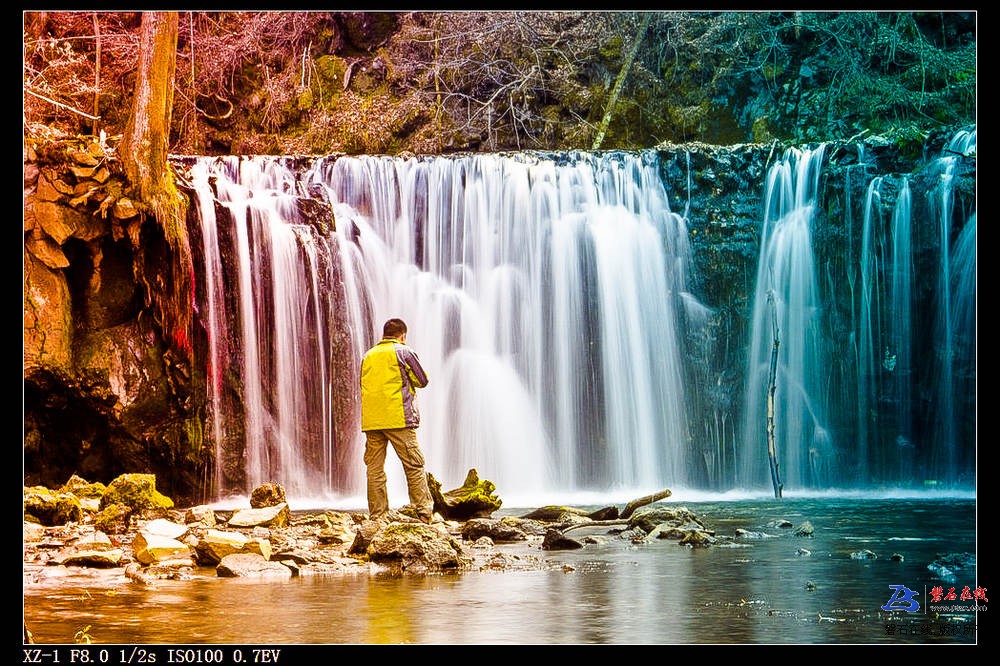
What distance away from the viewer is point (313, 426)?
12.8 metres

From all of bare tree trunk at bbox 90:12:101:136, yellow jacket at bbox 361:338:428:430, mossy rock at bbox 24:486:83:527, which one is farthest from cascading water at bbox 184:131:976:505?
yellow jacket at bbox 361:338:428:430

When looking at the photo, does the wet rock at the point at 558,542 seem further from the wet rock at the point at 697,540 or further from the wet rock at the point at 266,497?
the wet rock at the point at 266,497

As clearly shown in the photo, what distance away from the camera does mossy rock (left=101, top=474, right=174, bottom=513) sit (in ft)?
32.6

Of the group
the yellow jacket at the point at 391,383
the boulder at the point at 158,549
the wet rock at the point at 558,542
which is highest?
the yellow jacket at the point at 391,383

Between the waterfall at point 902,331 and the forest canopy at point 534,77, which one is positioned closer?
the waterfall at point 902,331

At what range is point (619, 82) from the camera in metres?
18.8

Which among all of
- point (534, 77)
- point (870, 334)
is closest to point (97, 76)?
point (534, 77)

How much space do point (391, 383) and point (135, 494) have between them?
345 cm

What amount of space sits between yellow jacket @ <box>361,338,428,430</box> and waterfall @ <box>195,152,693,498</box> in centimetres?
411

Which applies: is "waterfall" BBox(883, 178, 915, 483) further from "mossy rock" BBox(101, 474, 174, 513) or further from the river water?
"mossy rock" BBox(101, 474, 174, 513)

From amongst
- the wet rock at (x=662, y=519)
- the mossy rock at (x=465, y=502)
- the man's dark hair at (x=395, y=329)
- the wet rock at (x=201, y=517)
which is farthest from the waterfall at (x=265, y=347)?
the wet rock at (x=662, y=519)

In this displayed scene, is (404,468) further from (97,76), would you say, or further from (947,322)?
(97,76)

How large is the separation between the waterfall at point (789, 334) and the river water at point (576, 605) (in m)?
6.36

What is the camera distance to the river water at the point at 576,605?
17.2 ft
